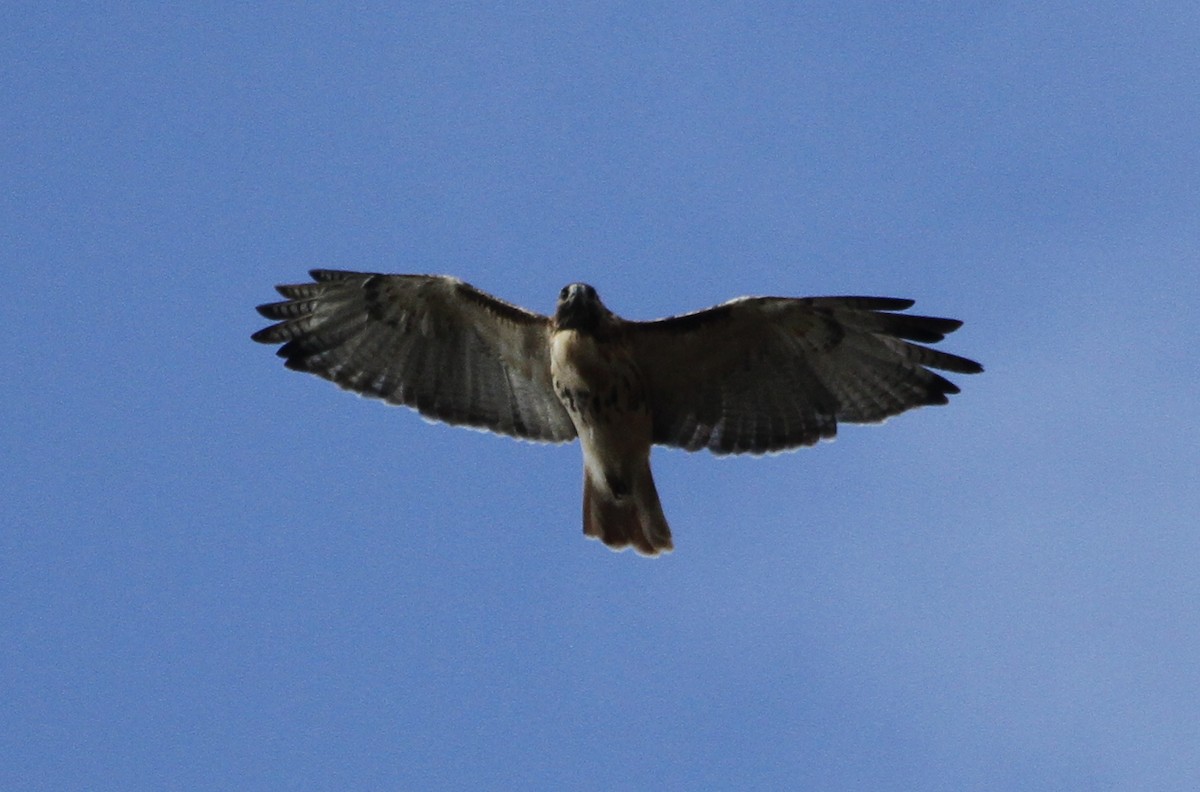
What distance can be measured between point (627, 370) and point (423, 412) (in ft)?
6.14

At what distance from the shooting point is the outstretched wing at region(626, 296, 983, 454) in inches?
552

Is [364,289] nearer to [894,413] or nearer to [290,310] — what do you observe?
[290,310]

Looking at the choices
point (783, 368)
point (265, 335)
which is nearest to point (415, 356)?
point (265, 335)

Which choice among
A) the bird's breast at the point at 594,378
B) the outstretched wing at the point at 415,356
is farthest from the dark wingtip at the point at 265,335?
the bird's breast at the point at 594,378

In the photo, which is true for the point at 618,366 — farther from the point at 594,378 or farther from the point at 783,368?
the point at 783,368

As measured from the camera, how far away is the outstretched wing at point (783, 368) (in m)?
14.0

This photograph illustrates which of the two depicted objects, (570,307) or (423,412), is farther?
(423,412)

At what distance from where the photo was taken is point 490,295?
46.6ft

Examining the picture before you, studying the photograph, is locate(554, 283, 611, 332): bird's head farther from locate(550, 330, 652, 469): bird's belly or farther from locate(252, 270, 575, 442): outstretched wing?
locate(252, 270, 575, 442): outstretched wing

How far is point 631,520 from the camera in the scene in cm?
1419

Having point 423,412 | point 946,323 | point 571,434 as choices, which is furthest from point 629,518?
point 946,323

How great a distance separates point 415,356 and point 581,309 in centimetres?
180

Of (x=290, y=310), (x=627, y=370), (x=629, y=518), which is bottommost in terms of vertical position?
(x=629, y=518)

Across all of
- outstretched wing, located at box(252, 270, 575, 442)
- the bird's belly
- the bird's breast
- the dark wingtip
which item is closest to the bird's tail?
the bird's belly
